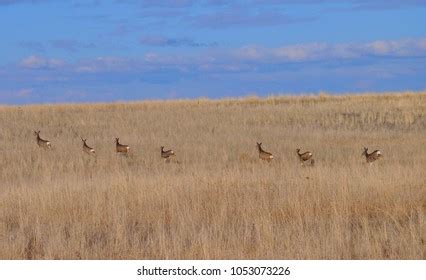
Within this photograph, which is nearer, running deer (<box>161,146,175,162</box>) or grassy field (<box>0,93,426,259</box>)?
grassy field (<box>0,93,426,259</box>)

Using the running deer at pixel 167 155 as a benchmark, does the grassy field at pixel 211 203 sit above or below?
below

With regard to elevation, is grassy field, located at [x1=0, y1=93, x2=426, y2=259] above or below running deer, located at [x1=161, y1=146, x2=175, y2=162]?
below

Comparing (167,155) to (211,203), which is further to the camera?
(167,155)

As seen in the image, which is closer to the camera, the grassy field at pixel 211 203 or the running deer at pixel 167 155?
the grassy field at pixel 211 203

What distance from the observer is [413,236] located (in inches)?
341

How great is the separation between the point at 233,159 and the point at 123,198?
778 centimetres

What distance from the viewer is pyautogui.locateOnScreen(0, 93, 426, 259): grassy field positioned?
8.56 m

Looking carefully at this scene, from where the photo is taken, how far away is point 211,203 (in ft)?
37.9

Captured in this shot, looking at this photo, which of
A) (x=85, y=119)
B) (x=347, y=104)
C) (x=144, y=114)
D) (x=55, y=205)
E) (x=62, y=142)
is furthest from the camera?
(x=347, y=104)

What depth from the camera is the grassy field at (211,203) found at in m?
8.56
